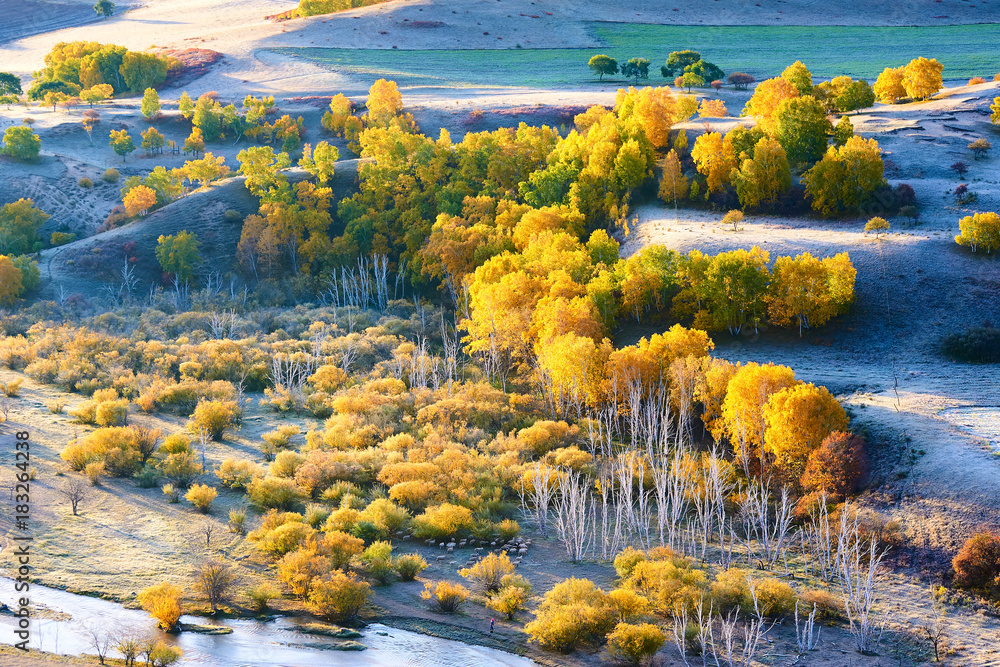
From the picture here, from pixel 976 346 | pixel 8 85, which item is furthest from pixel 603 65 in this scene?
pixel 976 346

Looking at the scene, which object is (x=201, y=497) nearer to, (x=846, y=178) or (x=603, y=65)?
(x=846, y=178)

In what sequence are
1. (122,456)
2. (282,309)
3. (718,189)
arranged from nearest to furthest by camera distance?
(122,456), (718,189), (282,309)

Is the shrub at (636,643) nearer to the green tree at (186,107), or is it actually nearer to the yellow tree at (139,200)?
the yellow tree at (139,200)

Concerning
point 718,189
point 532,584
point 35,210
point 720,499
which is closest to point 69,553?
point 532,584

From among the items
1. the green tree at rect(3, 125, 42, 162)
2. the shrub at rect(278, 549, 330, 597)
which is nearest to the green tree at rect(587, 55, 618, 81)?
the green tree at rect(3, 125, 42, 162)

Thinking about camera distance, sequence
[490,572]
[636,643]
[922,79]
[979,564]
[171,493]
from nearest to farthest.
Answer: [636,643]
[979,564]
[490,572]
[171,493]
[922,79]

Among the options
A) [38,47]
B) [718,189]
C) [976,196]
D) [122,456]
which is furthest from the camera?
[38,47]

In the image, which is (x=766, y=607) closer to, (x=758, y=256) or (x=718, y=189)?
(x=758, y=256)
